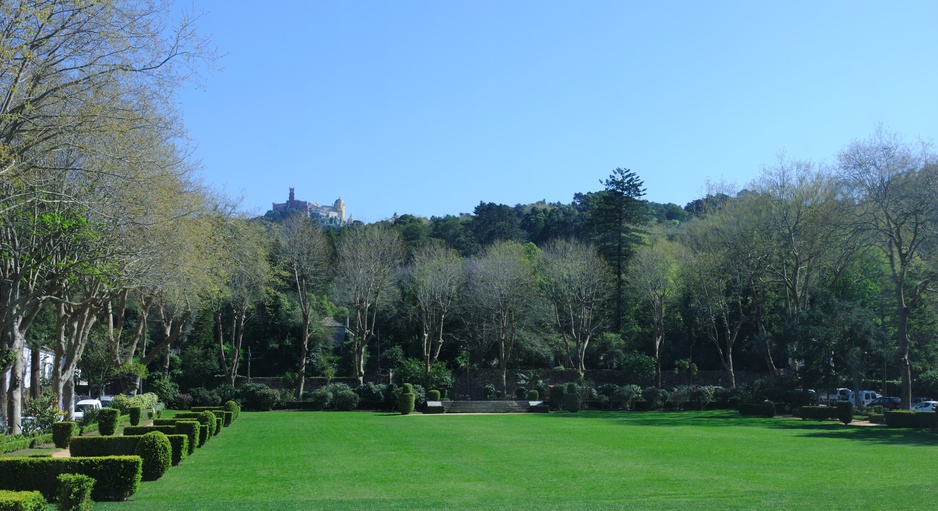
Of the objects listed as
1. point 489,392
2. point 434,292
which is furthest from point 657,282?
point 434,292

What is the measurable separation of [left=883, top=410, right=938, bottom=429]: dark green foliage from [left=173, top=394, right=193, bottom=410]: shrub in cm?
3872

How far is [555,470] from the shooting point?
1889cm

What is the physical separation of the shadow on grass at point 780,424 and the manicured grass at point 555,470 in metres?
0.22

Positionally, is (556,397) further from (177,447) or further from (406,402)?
(177,447)

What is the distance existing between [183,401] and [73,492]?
142ft

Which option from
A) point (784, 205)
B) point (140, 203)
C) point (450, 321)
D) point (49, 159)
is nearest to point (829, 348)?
point (784, 205)

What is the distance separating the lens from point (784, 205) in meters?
46.3

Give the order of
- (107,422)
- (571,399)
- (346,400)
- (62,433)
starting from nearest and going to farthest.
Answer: (62,433), (107,422), (571,399), (346,400)

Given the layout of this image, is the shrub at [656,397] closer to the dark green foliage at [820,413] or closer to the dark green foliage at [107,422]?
the dark green foliage at [820,413]

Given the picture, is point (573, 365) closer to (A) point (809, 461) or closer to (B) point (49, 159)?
(A) point (809, 461)

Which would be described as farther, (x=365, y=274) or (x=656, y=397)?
(x=365, y=274)

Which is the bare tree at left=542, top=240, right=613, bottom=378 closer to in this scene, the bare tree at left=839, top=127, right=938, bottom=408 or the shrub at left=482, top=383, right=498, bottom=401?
the shrub at left=482, top=383, right=498, bottom=401

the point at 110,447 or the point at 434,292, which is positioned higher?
the point at 434,292

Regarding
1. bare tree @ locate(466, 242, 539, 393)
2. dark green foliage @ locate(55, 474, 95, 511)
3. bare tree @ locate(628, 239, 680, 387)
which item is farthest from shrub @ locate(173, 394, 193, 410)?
dark green foliage @ locate(55, 474, 95, 511)
